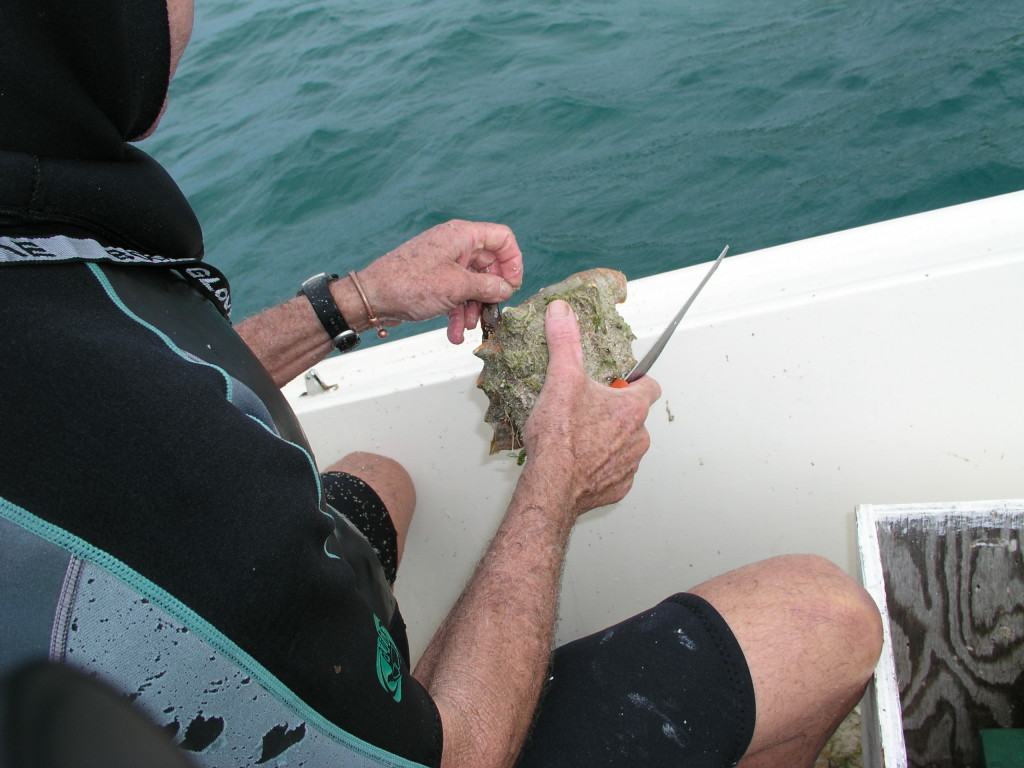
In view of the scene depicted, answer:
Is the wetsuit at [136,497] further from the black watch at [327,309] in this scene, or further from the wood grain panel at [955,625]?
the wood grain panel at [955,625]

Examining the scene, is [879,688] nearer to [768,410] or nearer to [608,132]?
[768,410]

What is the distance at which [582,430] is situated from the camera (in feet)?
5.81

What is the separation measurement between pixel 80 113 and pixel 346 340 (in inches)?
45.2

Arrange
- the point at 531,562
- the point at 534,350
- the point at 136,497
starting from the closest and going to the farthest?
the point at 136,497 < the point at 531,562 < the point at 534,350

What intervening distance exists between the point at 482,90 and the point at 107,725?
632 cm

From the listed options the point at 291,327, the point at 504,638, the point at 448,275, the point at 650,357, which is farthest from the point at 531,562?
the point at 291,327

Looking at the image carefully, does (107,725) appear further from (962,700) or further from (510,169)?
(510,169)

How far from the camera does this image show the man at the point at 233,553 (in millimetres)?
984

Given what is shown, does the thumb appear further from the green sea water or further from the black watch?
the green sea water

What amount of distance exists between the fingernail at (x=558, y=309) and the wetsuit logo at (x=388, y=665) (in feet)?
3.12

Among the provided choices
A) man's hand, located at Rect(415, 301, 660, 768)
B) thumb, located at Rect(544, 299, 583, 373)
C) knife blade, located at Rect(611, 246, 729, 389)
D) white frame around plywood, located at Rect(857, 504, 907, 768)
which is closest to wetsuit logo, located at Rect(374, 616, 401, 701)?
man's hand, located at Rect(415, 301, 660, 768)

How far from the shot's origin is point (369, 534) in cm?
225

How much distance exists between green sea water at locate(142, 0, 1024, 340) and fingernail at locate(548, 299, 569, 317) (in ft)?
8.44

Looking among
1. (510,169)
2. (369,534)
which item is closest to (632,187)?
(510,169)
